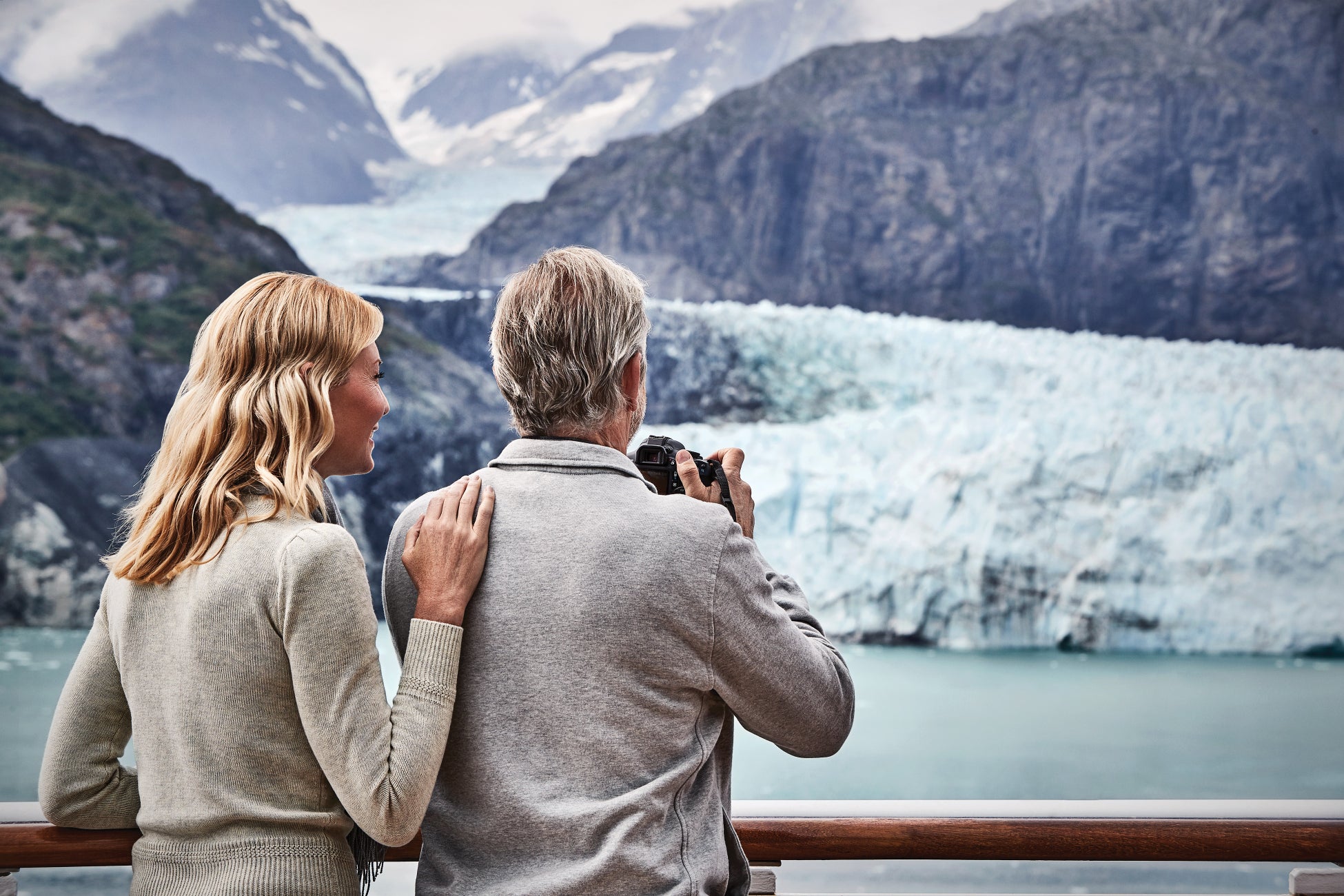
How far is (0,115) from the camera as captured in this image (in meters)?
4.45

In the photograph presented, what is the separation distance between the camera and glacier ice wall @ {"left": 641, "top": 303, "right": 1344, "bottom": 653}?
4.38 m

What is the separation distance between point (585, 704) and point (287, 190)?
5.05m

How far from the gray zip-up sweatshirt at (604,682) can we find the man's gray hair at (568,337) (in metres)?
0.03

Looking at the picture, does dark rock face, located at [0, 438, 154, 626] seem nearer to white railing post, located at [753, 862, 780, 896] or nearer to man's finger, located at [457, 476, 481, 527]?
white railing post, located at [753, 862, 780, 896]

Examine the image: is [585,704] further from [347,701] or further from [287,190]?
[287,190]

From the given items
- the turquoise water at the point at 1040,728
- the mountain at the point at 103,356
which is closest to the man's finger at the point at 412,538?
the turquoise water at the point at 1040,728

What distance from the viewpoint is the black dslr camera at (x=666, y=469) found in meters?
0.79

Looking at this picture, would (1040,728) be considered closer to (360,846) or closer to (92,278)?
(360,846)

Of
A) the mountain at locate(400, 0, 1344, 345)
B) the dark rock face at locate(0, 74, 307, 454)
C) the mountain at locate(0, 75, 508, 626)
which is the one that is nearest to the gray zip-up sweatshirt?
the mountain at locate(0, 75, 508, 626)

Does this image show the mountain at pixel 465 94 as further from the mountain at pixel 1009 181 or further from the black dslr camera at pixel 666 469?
the black dslr camera at pixel 666 469

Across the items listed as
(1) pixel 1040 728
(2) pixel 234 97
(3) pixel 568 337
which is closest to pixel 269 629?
(3) pixel 568 337

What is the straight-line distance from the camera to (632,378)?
741 millimetres

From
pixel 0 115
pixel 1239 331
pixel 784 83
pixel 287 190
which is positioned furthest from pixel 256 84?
pixel 1239 331

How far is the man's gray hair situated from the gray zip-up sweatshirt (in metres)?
0.03
